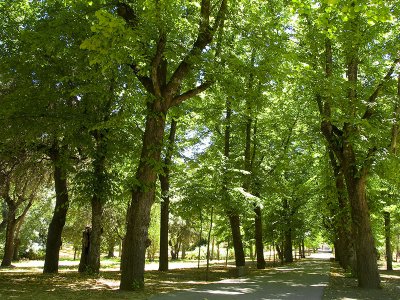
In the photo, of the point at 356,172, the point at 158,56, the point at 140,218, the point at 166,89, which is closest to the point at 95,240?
the point at 140,218

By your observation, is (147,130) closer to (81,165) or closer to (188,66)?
(188,66)

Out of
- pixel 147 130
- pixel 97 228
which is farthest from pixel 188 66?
pixel 97 228

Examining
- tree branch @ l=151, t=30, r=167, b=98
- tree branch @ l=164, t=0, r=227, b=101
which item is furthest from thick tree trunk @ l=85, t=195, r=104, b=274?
tree branch @ l=151, t=30, r=167, b=98

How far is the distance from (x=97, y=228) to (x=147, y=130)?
631 cm

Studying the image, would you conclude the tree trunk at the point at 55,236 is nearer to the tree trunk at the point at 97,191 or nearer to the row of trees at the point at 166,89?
the row of trees at the point at 166,89

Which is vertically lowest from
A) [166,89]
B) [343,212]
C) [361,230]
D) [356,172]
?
[361,230]

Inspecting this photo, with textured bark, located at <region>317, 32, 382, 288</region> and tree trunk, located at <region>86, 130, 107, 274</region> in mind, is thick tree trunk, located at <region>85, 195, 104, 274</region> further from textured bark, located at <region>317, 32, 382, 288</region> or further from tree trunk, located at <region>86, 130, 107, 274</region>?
textured bark, located at <region>317, 32, 382, 288</region>

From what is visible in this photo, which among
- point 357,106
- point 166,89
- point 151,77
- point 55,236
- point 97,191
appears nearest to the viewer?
point 151,77

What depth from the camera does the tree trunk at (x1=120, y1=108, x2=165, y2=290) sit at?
10.7 m

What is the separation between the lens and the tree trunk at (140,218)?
35.1 ft

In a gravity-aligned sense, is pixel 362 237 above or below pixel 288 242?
below

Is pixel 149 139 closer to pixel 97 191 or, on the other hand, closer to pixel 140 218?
pixel 140 218

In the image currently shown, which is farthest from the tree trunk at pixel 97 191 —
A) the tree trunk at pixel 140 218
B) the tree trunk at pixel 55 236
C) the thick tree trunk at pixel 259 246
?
the thick tree trunk at pixel 259 246

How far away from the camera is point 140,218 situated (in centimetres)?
Result: 1088
